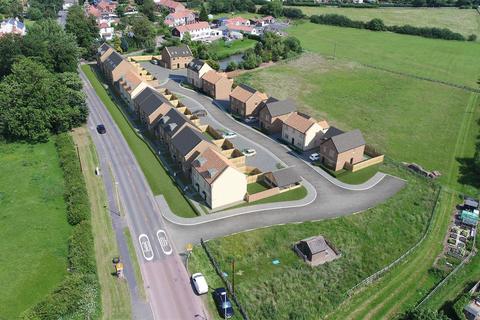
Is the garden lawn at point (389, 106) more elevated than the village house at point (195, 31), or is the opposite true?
the village house at point (195, 31)

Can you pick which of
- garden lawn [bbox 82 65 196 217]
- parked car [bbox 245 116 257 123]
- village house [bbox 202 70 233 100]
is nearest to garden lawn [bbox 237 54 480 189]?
village house [bbox 202 70 233 100]

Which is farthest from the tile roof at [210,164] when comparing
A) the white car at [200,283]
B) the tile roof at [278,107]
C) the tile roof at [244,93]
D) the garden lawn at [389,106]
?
the garden lawn at [389,106]

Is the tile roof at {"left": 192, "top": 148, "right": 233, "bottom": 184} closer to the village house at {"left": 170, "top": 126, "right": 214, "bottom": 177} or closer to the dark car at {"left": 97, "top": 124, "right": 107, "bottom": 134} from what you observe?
the village house at {"left": 170, "top": 126, "right": 214, "bottom": 177}

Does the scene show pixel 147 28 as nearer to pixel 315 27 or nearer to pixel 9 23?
pixel 9 23

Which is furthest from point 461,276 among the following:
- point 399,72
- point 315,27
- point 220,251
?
point 315,27

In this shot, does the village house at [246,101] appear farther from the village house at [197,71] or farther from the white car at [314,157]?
the white car at [314,157]

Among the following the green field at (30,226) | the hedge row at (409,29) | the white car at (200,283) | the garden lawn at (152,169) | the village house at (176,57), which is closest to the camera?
the white car at (200,283)

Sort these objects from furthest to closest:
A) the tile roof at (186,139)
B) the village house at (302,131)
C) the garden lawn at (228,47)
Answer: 1. the garden lawn at (228,47)
2. the village house at (302,131)
3. the tile roof at (186,139)
